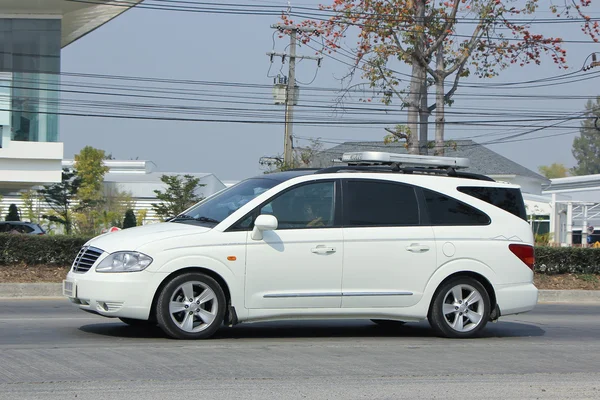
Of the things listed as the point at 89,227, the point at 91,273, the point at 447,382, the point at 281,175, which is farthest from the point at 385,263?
the point at 89,227

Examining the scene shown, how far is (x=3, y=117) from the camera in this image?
32.6 meters

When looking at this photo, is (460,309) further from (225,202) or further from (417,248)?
(225,202)

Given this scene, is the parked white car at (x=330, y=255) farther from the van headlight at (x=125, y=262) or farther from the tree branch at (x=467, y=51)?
the tree branch at (x=467, y=51)

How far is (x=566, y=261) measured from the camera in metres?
18.6

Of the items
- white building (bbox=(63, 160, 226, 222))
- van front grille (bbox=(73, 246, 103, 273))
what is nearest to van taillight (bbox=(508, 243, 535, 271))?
van front grille (bbox=(73, 246, 103, 273))

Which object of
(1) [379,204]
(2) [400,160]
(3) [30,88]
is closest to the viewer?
(1) [379,204]

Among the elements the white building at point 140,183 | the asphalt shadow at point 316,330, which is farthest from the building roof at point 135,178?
the asphalt shadow at point 316,330

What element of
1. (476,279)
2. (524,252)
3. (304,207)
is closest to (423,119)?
(524,252)

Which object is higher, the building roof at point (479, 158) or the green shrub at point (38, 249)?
the building roof at point (479, 158)

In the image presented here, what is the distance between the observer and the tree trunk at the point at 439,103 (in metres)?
23.7

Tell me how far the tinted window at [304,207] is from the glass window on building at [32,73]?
26.0m

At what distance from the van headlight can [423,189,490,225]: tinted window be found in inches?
126

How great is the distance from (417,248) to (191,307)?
8.31 ft

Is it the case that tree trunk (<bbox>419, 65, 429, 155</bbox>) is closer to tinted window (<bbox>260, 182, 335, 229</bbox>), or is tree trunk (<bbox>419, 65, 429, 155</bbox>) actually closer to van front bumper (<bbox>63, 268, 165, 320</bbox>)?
tinted window (<bbox>260, 182, 335, 229</bbox>)
